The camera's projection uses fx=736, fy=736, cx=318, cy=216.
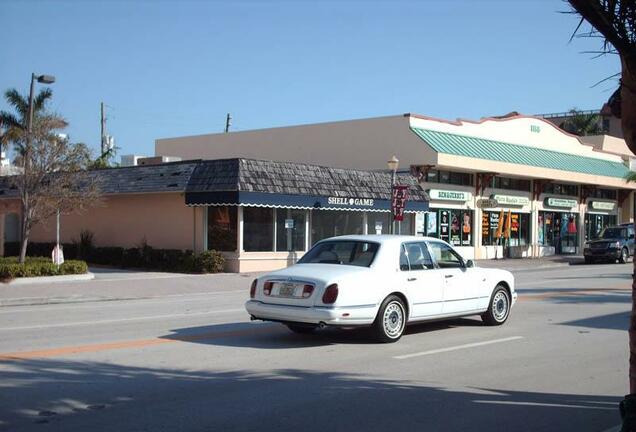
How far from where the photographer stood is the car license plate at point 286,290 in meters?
10.6

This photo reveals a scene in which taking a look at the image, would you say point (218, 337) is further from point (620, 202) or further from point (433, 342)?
point (620, 202)

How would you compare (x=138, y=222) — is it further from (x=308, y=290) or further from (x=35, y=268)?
(x=308, y=290)

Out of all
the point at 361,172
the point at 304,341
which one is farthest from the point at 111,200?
the point at 304,341

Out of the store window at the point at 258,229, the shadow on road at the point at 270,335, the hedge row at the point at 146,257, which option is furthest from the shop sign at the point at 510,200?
the shadow on road at the point at 270,335

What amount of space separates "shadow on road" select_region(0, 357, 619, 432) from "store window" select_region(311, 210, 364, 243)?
847 inches

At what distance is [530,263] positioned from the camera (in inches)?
1449

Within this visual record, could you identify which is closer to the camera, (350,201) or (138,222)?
(350,201)

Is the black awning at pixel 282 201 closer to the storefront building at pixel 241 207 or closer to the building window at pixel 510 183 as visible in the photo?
the storefront building at pixel 241 207

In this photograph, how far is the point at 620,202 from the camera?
52.5 m

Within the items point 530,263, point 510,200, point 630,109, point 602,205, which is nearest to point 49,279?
point 630,109

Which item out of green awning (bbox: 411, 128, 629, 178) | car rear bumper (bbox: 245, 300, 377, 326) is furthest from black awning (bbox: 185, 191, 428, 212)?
car rear bumper (bbox: 245, 300, 377, 326)

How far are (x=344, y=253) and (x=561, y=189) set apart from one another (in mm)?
37799

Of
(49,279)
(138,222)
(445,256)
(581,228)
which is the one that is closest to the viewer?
(445,256)

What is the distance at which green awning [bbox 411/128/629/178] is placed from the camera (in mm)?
35031
